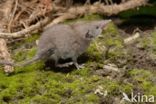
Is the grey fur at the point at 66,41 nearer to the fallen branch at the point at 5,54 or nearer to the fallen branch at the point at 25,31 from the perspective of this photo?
the fallen branch at the point at 5,54

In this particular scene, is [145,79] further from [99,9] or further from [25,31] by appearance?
[99,9]

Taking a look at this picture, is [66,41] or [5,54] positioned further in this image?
[5,54]

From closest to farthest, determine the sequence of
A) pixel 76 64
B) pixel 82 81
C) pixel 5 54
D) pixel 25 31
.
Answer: pixel 82 81, pixel 76 64, pixel 5 54, pixel 25 31

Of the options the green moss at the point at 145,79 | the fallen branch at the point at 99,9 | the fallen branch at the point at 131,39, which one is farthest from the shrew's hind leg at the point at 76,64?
the fallen branch at the point at 99,9

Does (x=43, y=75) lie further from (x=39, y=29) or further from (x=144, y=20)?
(x=144, y=20)

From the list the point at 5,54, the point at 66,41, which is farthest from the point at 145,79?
the point at 5,54

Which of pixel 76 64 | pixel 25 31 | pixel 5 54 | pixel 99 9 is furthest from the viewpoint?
pixel 99 9

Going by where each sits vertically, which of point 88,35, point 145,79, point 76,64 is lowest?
point 145,79

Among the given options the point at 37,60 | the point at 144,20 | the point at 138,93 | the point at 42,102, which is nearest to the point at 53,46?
the point at 37,60
